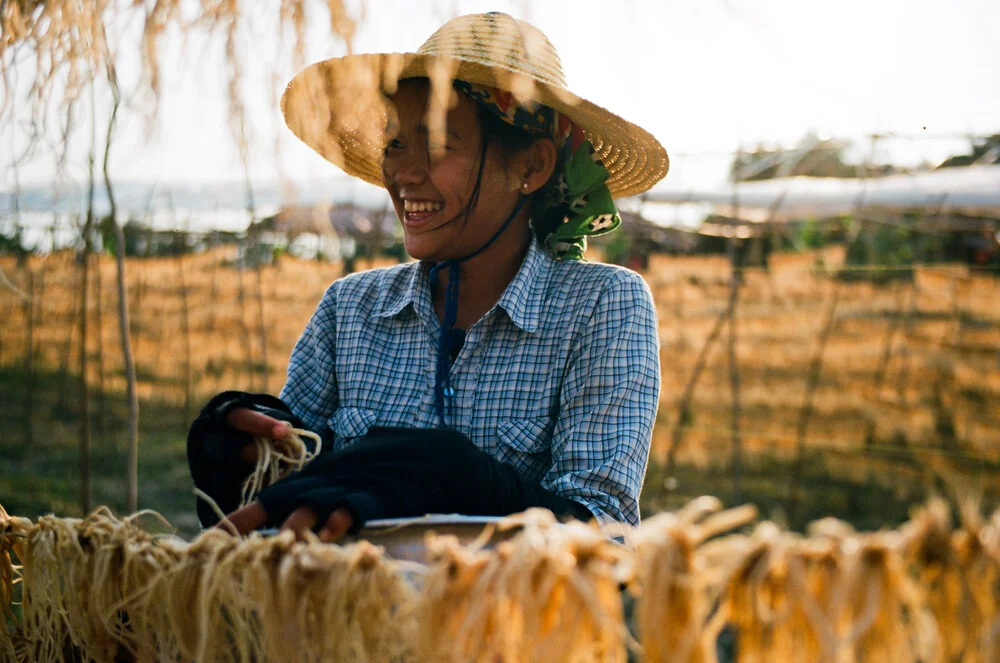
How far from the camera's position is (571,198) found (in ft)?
6.48

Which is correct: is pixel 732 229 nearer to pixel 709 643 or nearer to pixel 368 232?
pixel 368 232

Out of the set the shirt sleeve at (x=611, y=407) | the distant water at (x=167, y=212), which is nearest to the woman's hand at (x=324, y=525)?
the shirt sleeve at (x=611, y=407)

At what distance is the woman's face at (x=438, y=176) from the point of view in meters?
1.80

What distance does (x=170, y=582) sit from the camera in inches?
41.2

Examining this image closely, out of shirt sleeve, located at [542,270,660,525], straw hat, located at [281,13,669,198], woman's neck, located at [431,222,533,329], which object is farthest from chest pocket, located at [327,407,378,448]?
straw hat, located at [281,13,669,198]

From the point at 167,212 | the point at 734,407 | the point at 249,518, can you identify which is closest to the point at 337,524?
the point at 249,518

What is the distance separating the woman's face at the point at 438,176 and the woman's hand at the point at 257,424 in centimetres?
50

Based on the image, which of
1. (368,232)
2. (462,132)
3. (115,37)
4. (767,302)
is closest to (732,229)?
(767,302)

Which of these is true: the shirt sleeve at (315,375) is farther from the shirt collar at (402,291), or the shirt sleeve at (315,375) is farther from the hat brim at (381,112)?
A: the hat brim at (381,112)

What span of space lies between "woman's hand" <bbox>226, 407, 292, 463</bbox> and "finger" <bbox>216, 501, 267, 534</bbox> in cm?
28

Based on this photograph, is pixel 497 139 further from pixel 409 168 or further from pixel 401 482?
pixel 401 482

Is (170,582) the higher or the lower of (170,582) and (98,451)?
the higher

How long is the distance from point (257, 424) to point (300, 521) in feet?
1.34

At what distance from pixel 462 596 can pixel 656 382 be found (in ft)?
2.80
